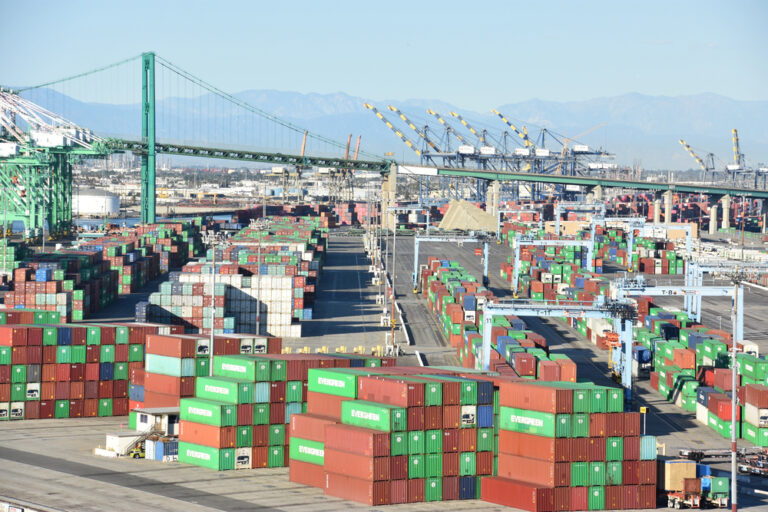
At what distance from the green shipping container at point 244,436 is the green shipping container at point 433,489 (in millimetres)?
7389

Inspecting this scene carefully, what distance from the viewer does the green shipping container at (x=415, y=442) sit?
37781mm

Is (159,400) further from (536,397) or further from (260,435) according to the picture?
(536,397)

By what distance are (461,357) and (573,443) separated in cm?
2797

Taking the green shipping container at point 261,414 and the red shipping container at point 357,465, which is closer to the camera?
the red shipping container at point 357,465

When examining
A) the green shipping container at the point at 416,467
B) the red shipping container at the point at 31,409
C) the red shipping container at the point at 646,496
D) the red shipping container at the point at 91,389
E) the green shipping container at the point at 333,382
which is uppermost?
the green shipping container at the point at 333,382

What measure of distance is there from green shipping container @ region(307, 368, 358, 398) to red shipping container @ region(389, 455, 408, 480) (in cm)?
333

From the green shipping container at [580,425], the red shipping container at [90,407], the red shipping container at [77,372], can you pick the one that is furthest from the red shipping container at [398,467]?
the red shipping container at [77,372]

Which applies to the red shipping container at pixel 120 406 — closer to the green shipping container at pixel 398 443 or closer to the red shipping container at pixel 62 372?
the red shipping container at pixel 62 372

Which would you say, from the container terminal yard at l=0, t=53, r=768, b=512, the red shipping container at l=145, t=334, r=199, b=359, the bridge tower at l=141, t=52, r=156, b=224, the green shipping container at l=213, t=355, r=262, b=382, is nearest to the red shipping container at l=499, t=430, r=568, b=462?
the container terminal yard at l=0, t=53, r=768, b=512

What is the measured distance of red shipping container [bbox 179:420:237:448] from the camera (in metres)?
41.2

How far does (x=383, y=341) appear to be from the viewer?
71875mm

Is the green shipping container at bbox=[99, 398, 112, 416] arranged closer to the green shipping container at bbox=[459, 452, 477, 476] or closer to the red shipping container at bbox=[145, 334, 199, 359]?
the red shipping container at bbox=[145, 334, 199, 359]

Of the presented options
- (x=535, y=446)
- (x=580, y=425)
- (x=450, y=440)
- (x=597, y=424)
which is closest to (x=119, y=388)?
(x=450, y=440)

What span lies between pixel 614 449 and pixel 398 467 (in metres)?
7.31
